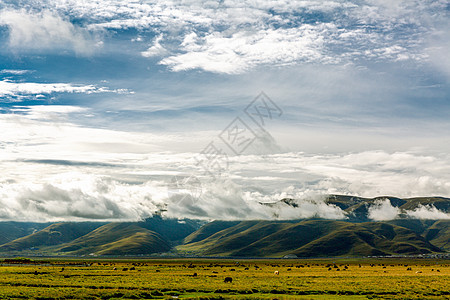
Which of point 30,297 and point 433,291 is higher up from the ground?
point 30,297

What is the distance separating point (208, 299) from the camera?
55.9 m

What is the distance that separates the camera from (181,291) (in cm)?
6712

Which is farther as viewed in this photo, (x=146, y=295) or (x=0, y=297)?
(x=146, y=295)

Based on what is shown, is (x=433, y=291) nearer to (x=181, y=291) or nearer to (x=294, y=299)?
(x=294, y=299)

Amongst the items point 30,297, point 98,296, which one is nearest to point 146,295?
point 98,296

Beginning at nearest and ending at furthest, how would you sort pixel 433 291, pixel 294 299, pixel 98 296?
pixel 294 299
pixel 98 296
pixel 433 291

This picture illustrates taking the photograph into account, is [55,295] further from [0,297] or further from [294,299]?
[294,299]

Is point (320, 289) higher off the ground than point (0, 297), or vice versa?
point (0, 297)

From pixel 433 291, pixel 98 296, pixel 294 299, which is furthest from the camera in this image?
pixel 433 291

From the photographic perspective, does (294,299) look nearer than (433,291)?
Yes

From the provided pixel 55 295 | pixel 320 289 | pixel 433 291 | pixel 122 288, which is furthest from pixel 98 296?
pixel 433 291

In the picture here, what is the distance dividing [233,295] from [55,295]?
28.8 m

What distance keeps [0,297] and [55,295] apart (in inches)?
304

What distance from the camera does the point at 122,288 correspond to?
232 ft
